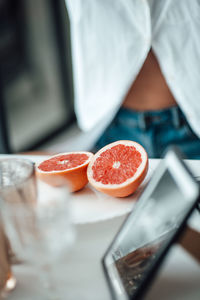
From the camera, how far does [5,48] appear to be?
2.49 m

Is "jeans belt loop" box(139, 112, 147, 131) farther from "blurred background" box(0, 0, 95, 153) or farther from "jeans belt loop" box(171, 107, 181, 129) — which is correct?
"blurred background" box(0, 0, 95, 153)

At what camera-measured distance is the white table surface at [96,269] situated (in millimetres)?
487

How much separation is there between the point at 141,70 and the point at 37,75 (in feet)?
5.13

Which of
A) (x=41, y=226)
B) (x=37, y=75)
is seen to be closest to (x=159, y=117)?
(x=41, y=226)

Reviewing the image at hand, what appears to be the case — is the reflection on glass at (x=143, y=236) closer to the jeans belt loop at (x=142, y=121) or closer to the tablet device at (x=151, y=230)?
the tablet device at (x=151, y=230)

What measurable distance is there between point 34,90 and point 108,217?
2282mm

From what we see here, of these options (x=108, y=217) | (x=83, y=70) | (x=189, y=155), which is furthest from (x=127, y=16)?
(x=108, y=217)

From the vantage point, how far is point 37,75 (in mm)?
2711

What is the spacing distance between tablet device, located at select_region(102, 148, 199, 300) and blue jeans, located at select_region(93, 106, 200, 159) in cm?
72

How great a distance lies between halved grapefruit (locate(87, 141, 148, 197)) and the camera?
24.8 inches

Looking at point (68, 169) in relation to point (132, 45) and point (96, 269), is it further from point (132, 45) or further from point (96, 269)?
point (132, 45)

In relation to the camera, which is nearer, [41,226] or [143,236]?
[41,226]

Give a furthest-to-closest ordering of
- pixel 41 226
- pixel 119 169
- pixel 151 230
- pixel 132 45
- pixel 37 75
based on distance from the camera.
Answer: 1. pixel 37 75
2. pixel 132 45
3. pixel 119 169
4. pixel 151 230
5. pixel 41 226

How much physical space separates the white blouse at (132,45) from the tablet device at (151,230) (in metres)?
0.75
